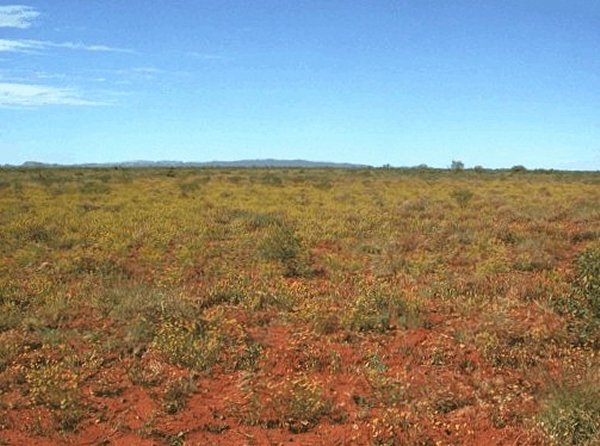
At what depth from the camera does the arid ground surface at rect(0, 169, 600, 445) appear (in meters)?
5.75

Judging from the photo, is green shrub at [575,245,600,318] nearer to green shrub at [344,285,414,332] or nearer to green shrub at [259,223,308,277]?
green shrub at [344,285,414,332]

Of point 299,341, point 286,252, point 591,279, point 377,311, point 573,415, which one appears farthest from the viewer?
point 286,252

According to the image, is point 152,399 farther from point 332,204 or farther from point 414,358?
point 332,204

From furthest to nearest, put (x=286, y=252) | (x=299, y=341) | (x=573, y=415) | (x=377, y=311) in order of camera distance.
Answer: (x=286, y=252), (x=377, y=311), (x=299, y=341), (x=573, y=415)

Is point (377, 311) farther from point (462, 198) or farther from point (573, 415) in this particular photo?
point (462, 198)

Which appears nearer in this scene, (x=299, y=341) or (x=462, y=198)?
(x=299, y=341)

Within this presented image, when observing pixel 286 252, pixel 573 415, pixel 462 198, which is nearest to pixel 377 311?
pixel 573 415

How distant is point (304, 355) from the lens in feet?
23.8

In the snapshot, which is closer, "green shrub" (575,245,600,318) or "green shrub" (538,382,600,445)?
"green shrub" (538,382,600,445)

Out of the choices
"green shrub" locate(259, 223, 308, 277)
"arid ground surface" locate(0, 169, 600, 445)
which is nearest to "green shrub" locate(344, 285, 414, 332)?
"arid ground surface" locate(0, 169, 600, 445)

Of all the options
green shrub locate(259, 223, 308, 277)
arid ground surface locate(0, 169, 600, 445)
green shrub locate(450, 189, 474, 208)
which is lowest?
arid ground surface locate(0, 169, 600, 445)

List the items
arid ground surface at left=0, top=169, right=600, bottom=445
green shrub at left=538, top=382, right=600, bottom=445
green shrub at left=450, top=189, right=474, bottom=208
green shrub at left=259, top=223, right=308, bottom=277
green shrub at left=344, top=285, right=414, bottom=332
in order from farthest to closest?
green shrub at left=450, top=189, right=474, bottom=208 < green shrub at left=259, top=223, right=308, bottom=277 < green shrub at left=344, top=285, right=414, bottom=332 < arid ground surface at left=0, top=169, right=600, bottom=445 < green shrub at left=538, top=382, right=600, bottom=445

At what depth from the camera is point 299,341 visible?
768 cm

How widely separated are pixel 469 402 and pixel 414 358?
3.91 ft
